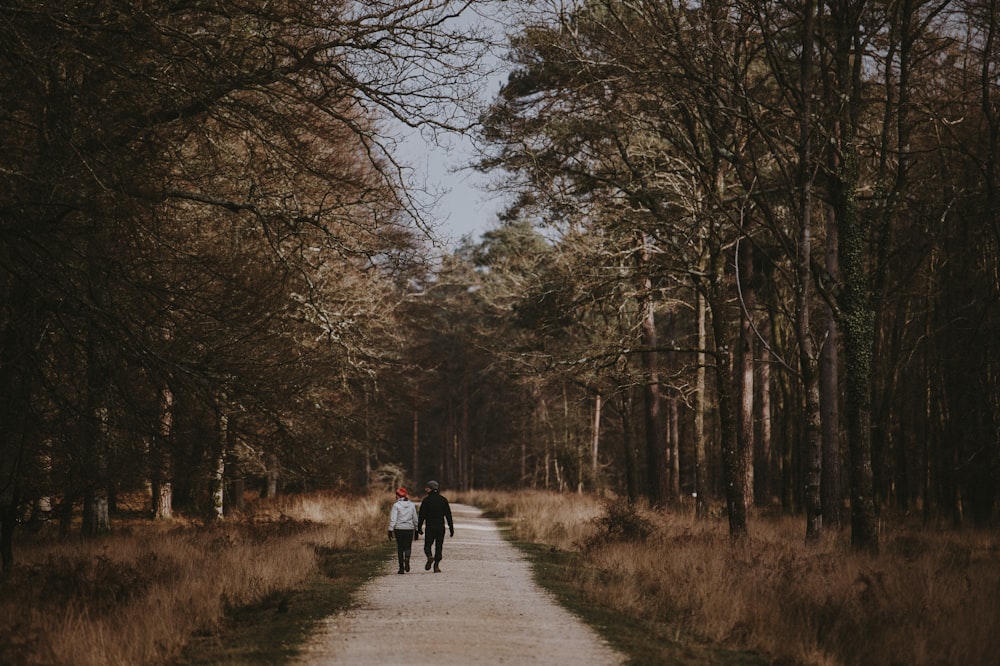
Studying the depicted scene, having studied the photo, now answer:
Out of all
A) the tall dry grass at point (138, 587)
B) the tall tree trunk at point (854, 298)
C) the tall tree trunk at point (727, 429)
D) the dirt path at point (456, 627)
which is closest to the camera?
the dirt path at point (456, 627)

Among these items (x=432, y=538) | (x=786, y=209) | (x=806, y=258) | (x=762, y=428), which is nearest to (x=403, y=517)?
(x=432, y=538)

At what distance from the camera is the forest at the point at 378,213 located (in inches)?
355

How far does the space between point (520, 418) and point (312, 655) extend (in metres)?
59.8

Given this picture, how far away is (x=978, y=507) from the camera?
893 inches

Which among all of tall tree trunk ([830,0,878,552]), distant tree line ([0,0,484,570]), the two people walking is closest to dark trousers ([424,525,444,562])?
the two people walking

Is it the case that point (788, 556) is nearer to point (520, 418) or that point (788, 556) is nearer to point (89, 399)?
point (89, 399)

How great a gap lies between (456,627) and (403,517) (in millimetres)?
6206

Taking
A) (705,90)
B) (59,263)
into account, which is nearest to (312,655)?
(59,263)

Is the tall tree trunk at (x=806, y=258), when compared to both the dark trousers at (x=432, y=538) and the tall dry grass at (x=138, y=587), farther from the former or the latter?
the tall dry grass at (x=138, y=587)

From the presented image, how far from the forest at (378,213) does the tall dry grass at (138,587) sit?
109 centimetres

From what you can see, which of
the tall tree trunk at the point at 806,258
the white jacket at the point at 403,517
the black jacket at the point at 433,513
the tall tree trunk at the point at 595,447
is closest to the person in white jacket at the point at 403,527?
the white jacket at the point at 403,517

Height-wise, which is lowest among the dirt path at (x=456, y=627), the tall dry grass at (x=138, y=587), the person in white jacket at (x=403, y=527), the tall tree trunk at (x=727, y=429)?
the dirt path at (x=456, y=627)

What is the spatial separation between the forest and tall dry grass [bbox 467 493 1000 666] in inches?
58.6

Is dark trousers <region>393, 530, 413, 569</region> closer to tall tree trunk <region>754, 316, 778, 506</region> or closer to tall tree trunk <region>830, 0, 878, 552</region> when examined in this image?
tall tree trunk <region>830, 0, 878, 552</region>
